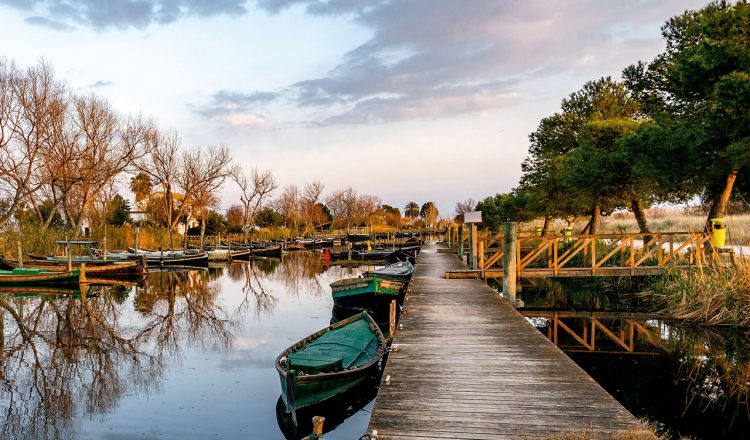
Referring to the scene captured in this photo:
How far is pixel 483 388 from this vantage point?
5.99m

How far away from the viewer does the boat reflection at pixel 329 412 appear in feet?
23.4

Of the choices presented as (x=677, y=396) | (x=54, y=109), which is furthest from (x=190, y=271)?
(x=677, y=396)

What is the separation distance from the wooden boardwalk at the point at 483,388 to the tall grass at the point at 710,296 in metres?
5.55

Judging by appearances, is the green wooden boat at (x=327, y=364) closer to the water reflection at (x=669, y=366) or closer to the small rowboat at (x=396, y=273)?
the water reflection at (x=669, y=366)

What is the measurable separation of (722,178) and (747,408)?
1071 cm

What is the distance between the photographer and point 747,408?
24.2 feet

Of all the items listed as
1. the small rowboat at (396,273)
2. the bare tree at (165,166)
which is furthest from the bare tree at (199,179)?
the small rowboat at (396,273)

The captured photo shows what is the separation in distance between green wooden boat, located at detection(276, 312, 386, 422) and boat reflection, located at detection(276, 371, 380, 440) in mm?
157

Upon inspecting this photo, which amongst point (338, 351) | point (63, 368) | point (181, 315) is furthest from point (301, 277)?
point (338, 351)

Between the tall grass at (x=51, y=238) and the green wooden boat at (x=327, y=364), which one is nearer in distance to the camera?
the green wooden boat at (x=327, y=364)

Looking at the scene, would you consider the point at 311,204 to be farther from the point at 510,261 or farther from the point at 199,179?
the point at 510,261

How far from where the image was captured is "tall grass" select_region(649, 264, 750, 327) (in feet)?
37.5

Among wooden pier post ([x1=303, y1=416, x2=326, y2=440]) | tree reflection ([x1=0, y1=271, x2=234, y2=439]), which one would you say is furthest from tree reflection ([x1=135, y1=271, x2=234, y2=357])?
wooden pier post ([x1=303, y1=416, x2=326, y2=440])

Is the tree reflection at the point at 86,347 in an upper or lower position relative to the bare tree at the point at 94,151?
lower
